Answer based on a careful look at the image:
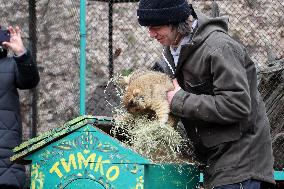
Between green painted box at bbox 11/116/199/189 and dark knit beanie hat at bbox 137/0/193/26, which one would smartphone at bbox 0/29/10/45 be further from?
dark knit beanie hat at bbox 137/0/193/26

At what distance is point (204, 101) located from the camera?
11.8ft

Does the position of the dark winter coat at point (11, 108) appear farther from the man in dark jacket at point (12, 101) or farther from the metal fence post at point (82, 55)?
the metal fence post at point (82, 55)

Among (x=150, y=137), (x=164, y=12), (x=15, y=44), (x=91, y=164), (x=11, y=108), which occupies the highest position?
(x=164, y=12)

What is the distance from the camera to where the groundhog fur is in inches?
146

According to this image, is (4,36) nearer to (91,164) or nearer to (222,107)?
(91,164)

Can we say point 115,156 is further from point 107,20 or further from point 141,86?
point 107,20

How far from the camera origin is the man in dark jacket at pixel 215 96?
3576mm

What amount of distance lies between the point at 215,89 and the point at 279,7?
3650 mm

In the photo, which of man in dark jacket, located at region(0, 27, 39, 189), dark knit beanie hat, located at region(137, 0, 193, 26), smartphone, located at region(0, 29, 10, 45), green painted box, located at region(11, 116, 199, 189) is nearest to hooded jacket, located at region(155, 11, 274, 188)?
dark knit beanie hat, located at region(137, 0, 193, 26)

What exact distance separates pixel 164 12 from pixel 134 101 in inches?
19.1

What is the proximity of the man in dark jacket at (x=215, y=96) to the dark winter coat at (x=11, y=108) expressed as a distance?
203 centimetres

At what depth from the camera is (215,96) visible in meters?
3.61

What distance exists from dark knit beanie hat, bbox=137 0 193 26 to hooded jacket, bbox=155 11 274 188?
103mm

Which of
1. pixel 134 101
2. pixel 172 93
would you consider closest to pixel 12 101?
pixel 134 101
